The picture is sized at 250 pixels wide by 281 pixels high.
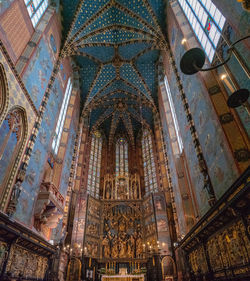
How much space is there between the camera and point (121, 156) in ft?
97.7

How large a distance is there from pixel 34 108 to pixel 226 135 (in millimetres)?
10571

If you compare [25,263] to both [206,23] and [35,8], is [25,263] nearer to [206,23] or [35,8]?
[206,23]

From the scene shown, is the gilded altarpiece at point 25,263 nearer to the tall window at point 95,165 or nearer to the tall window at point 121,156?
the tall window at point 95,165

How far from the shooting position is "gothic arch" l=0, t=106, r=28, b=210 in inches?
363

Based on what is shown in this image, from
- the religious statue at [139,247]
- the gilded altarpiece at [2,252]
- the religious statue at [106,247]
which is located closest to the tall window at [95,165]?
the religious statue at [106,247]

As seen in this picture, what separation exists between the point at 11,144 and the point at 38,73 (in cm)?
544

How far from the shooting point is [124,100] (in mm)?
26859

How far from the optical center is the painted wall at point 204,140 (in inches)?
325

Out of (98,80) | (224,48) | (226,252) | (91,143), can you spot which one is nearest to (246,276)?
(226,252)

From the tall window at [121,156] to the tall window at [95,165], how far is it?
8.76 ft

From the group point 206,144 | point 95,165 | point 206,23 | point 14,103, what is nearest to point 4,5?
point 14,103

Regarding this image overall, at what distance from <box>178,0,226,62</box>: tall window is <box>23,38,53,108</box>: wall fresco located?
396 inches

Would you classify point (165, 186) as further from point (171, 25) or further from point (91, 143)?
point (171, 25)

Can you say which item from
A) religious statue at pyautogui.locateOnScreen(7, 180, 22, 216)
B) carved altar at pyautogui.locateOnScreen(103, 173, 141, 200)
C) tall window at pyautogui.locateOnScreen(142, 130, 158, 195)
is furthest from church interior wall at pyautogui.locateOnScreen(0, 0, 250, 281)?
tall window at pyautogui.locateOnScreen(142, 130, 158, 195)
